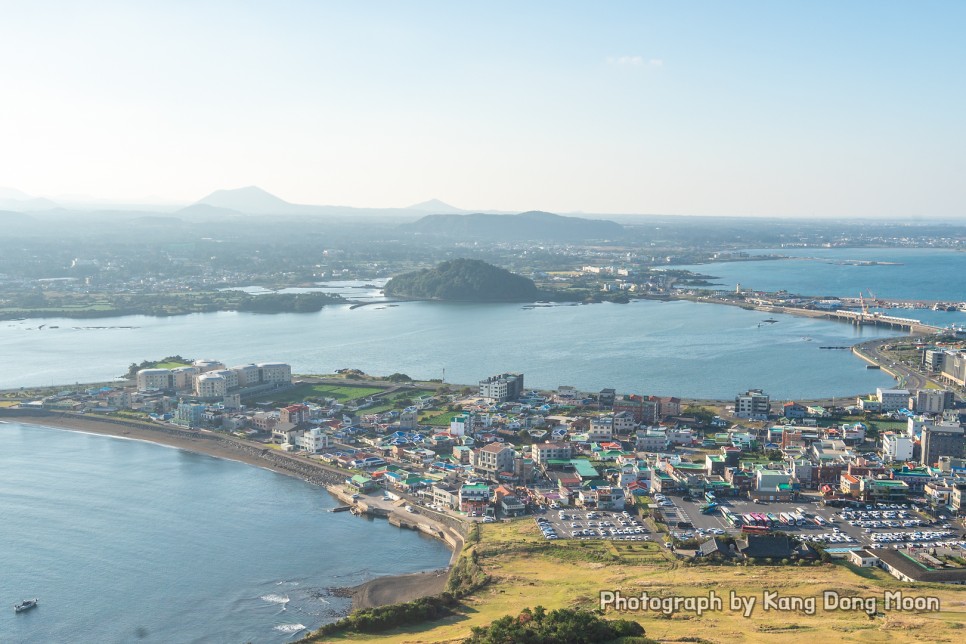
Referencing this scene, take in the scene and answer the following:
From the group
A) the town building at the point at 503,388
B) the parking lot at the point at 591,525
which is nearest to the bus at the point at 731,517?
the parking lot at the point at 591,525

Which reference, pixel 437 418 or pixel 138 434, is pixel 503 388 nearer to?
pixel 437 418

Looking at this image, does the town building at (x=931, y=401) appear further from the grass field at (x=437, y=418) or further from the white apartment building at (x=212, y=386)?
the white apartment building at (x=212, y=386)

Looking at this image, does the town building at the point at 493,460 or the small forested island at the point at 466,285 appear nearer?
the town building at the point at 493,460

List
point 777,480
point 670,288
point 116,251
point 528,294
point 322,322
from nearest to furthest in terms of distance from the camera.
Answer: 1. point 777,480
2. point 322,322
3. point 528,294
4. point 670,288
5. point 116,251

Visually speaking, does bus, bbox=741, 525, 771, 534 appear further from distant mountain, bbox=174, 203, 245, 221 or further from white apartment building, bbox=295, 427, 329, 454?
distant mountain, bbox=174, 203, 245, 221

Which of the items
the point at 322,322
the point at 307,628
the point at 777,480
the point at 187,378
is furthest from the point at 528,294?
the point at 307,628

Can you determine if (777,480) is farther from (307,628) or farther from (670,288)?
(670,288)

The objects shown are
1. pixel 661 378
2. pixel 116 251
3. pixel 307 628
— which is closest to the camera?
pixel 307 628
